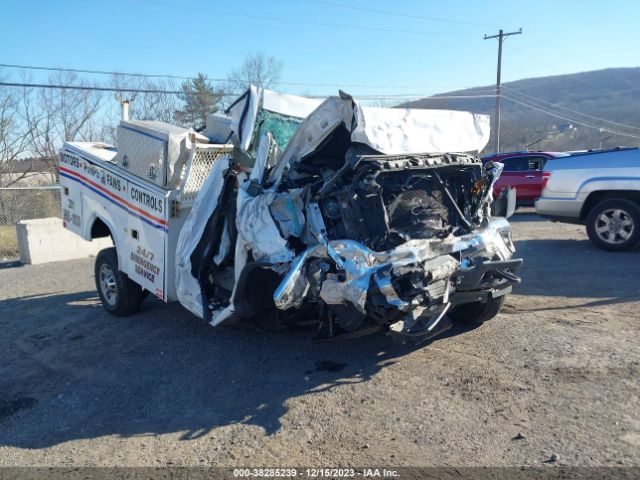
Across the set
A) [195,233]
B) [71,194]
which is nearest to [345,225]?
[195,233]

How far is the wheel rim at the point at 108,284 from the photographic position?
7.18 metres

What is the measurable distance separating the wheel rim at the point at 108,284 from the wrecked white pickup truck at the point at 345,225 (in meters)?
1.46

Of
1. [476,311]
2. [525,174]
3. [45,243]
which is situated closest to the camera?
[476,311]

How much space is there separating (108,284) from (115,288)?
0.83ft

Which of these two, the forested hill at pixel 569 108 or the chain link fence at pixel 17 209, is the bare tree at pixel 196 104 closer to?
the chain link fence at pixel 17 209

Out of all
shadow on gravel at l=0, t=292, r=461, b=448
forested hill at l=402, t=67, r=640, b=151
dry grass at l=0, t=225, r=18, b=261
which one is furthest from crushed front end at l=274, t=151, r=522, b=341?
forested hill at l=402, t=67, r=640, b=151

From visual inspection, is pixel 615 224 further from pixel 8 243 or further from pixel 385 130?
pixel 8 243

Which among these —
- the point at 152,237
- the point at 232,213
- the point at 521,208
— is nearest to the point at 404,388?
the point at 232,213

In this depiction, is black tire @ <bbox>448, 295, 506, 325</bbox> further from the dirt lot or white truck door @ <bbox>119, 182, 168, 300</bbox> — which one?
white truck door @ <bbox>119, 182, 168, 300</bbox>

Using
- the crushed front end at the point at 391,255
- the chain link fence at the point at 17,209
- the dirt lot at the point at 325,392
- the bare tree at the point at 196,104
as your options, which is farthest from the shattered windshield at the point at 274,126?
the bare tree at the point at 196,104

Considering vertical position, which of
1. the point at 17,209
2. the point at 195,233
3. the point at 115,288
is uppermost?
the point at 195,233

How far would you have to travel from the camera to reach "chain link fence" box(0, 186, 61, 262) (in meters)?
13.0

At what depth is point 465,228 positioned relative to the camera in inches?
207

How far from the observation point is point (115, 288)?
7.12 m
